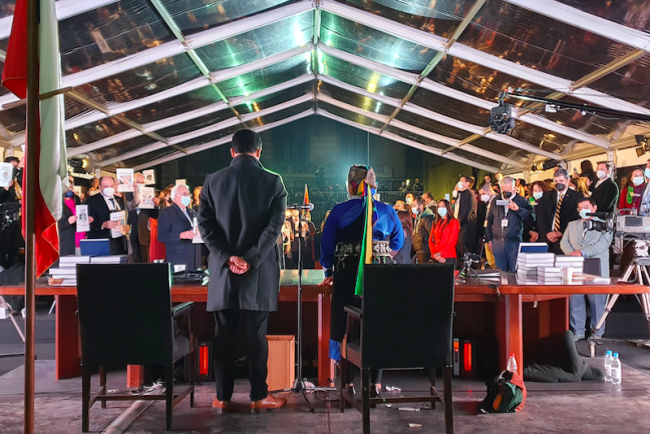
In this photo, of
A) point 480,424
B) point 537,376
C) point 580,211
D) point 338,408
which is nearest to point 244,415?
point 338,408

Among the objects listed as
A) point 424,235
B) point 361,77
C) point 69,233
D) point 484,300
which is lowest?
point 484,300

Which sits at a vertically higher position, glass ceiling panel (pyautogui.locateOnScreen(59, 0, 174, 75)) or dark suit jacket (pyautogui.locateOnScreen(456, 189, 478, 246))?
glass ceiling panel (pyautogui.locateOnScreen(59, 0, 174, 75))

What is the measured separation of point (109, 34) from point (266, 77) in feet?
13.3

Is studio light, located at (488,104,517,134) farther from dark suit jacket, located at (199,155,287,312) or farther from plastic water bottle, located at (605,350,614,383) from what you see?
dark suit jacket, located at (199,155,287,312)

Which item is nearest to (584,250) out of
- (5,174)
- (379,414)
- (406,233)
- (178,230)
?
(406,233)

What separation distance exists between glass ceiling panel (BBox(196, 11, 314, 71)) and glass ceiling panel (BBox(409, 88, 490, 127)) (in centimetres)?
260

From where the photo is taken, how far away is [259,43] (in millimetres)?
8359

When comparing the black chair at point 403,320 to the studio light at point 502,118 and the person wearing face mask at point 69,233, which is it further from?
the person wearing face mask at point 69,233

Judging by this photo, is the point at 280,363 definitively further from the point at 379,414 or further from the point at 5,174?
the point at 5,174

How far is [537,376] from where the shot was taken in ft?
12.4

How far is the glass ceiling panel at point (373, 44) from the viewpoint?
315 inches

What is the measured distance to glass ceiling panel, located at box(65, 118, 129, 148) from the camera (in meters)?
9.55

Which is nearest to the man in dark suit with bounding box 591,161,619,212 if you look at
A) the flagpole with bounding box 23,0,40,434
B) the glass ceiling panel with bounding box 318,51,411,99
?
the glass ceiling panel with bounding box 318,51,411,99

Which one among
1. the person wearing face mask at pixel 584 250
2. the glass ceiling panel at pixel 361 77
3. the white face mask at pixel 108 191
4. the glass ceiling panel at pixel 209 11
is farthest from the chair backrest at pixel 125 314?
the glass ceiling panel at pixel 361 77
